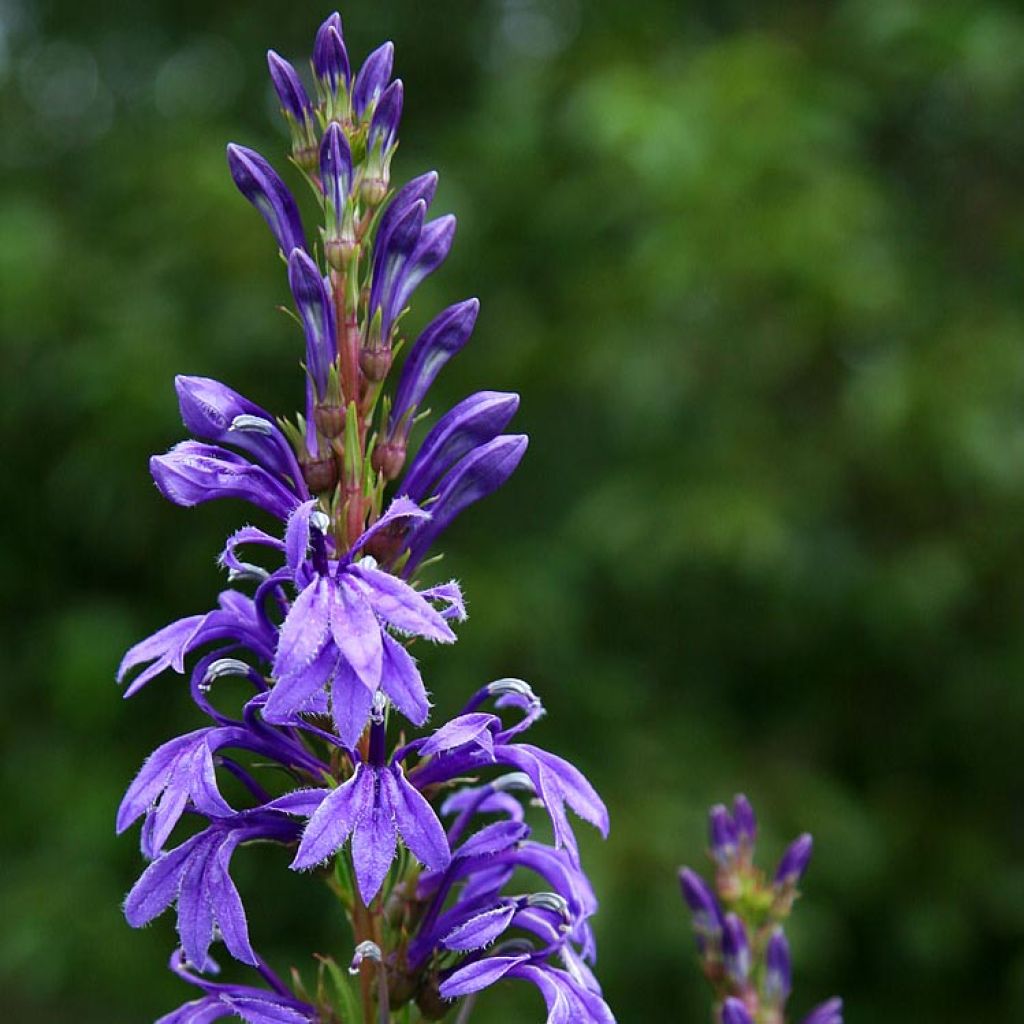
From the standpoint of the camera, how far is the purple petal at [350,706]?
1.54 meters

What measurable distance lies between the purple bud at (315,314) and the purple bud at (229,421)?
0.09m

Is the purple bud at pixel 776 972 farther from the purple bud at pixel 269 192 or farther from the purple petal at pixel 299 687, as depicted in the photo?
the purple bud at pixel 269 192

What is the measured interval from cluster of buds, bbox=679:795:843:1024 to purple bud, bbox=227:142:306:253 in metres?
1.18

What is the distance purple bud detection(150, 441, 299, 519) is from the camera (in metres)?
1.71

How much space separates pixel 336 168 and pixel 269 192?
0.33 feet

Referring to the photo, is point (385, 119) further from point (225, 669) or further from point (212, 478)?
point (225, 669)

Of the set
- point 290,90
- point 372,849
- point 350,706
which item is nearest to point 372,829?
point 372,849

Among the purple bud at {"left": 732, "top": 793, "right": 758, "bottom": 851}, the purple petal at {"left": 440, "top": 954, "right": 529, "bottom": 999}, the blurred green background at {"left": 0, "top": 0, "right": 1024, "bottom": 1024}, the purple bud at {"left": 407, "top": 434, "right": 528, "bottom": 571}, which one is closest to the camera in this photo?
the purple petal at {"left": 440, "top": 954, "right": 529, "bottom": 999}

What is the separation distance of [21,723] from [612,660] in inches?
118

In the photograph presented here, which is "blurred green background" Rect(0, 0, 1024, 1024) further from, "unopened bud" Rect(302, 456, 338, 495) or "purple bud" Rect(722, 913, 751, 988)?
"unopened bud" Rect(302, 456, 338, 495)

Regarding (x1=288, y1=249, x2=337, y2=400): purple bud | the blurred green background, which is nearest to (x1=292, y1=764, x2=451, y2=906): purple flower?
(x1=288, y1=249, x2=337, y2=400): purple bud

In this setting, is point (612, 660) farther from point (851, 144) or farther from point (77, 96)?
point (77, 96)

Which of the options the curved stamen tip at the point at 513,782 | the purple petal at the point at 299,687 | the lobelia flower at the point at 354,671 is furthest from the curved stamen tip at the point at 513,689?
the purple petal at the point at 299,687

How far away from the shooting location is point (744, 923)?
2.33 m
